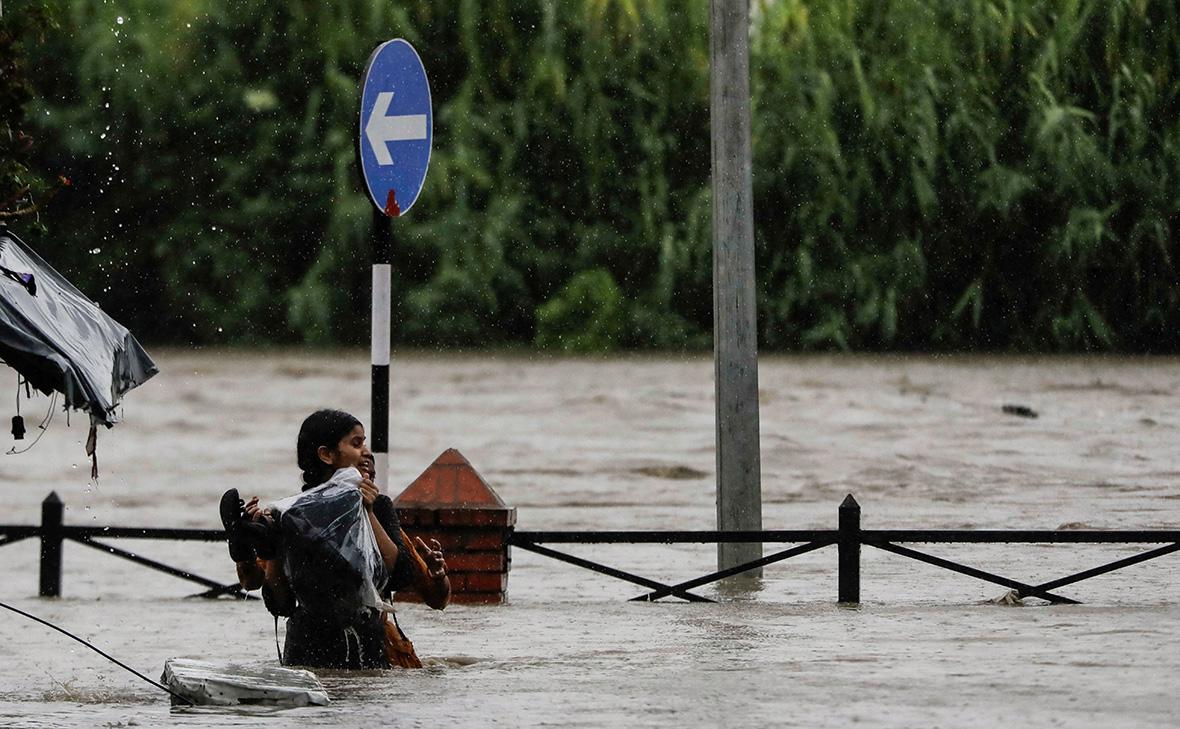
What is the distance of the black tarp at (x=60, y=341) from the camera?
303 inches

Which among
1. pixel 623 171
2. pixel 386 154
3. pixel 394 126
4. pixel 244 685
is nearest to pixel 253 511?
pixel 244 685

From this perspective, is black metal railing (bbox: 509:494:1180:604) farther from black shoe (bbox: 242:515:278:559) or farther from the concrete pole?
black shoe (bbox: 242:515:278:559)

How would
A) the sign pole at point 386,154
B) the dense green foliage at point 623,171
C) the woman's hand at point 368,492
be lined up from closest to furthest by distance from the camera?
the woman's hand at point 368,492
the sign pole at point 386,154
the dense green foliage at point 623,171

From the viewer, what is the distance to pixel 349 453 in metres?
8.54

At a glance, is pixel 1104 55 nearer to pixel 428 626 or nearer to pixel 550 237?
pixel 550 237

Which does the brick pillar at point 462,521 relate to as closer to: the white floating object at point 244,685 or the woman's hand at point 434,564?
the woman's hand at point 434,564

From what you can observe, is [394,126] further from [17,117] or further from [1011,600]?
[1011,600]

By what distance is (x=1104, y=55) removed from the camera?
1318 inches

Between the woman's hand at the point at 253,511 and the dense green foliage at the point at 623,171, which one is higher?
the dense green foliage at the point at 623,171

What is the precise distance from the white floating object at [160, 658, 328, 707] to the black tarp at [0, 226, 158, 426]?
3.60ft

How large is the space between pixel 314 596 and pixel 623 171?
2727 centimetres

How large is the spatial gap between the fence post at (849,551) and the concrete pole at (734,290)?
1.17 meters

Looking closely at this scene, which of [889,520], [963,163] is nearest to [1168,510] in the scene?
[889,520]

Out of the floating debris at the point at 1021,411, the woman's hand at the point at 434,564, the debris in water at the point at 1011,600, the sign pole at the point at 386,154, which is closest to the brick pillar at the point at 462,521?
the sign pole at the point at 386,154
